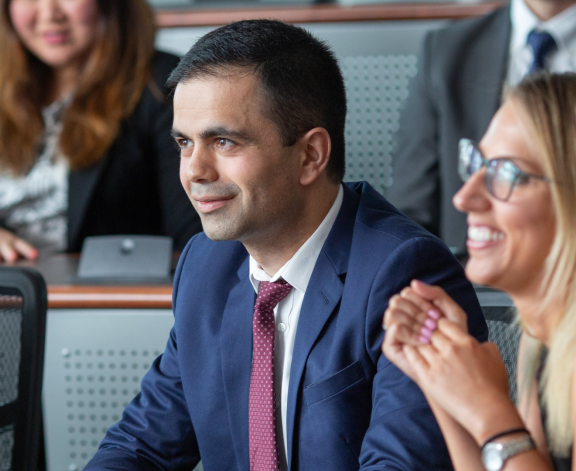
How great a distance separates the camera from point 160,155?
2541mm

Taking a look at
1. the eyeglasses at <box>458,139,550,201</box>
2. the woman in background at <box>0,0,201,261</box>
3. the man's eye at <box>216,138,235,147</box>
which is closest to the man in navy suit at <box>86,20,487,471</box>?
the man's eye at <box>216,138,235,147</box>

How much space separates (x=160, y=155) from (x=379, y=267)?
1447mm

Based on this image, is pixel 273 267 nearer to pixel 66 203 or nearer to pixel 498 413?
pixel 498 413

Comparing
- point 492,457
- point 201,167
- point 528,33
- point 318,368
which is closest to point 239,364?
point 318,368

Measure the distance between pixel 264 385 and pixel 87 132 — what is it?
1395 mm

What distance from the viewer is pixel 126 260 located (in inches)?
79.0

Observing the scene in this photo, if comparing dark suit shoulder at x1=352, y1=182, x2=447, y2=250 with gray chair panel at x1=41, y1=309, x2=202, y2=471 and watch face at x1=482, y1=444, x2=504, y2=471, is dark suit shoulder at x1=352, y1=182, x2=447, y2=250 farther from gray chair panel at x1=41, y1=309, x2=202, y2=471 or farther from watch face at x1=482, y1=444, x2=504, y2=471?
gray chair panel at x1=41, y1=309, x2=202, y2=471

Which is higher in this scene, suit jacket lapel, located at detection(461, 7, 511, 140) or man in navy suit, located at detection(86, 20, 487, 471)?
suit jacket lapel, located at detection(461, 7, 511, 140)

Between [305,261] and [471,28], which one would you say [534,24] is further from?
[305,261]

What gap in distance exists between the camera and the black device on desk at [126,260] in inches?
76.7

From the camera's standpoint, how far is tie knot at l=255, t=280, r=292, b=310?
4.46 feet

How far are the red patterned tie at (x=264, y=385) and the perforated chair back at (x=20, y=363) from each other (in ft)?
1.18

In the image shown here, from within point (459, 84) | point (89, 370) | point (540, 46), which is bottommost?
point (89, 370)

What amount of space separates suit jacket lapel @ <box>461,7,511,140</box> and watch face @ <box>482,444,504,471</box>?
1.58m
